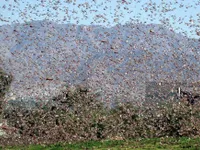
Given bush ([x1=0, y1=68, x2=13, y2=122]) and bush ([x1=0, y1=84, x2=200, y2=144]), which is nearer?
bush ([x1=0, y1=84, x2=200, y2=144])

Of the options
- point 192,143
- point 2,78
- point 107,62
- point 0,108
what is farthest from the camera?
point 107,62

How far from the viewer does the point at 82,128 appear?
41.5m

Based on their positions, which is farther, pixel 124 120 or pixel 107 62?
pixel 107 62

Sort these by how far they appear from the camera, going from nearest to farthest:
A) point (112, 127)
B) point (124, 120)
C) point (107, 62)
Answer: point (112, 127), point (124, 120), point (107, 62)

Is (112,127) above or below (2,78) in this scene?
below

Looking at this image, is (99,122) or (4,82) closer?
(99,122)

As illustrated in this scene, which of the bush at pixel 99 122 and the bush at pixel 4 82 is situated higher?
the bush at pixel 4 82

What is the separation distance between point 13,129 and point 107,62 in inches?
3879

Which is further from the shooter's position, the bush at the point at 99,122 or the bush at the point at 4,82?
the bush at the point at 4,82

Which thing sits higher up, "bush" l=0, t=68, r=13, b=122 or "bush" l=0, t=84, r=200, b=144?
"bush" l=0, t=68, r=13, b=122

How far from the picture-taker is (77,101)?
52.5m

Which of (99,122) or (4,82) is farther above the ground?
(4,82)

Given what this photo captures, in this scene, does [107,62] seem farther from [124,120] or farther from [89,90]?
[124,120]

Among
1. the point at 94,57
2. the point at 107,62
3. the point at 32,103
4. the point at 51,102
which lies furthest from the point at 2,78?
the point at 107,62
